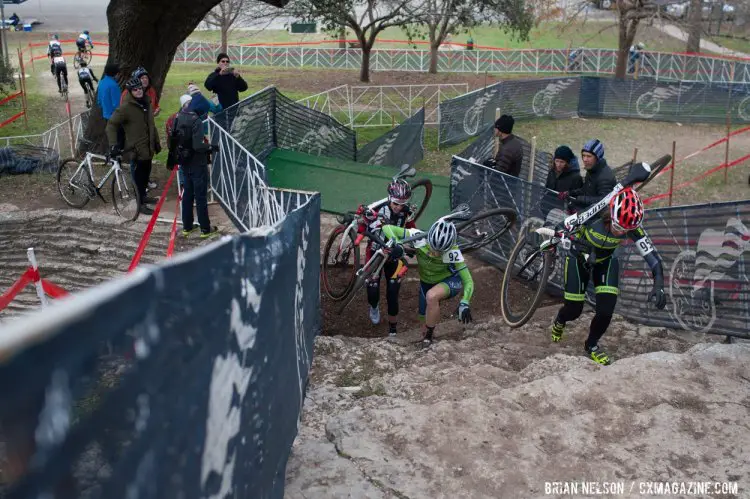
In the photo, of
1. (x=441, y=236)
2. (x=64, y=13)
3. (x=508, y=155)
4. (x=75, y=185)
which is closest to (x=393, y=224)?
(x=441, y=236)

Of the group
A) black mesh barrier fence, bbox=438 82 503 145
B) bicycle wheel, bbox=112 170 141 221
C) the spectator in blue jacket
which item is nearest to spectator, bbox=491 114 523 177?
bicycle wheel, bbox=112 170 141 221

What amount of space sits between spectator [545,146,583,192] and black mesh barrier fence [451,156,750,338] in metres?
0.15

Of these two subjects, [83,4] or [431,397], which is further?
[83,4]

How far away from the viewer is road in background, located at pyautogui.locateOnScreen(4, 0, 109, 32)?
40.5 meters

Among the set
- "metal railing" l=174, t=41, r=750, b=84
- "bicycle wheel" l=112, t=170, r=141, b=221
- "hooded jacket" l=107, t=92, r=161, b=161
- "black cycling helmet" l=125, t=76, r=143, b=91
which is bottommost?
"bicycle wheel" l=112, t=170, r=141, b=221

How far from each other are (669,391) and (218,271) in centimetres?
395

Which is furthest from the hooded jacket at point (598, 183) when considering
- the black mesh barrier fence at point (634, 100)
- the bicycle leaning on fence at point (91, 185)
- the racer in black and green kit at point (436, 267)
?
the black mesh barrier fence at point (634, 100)

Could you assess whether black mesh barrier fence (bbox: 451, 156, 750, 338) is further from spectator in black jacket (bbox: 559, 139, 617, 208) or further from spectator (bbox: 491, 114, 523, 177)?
spectator (bbox: 491, 114, 523, 177)

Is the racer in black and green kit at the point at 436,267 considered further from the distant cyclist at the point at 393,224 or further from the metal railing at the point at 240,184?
the metal railing at the point at 240,184

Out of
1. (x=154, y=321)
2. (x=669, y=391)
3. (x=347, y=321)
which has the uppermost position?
(x=154, y=321)

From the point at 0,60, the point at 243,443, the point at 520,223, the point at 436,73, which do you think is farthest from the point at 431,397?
the point at 436,73

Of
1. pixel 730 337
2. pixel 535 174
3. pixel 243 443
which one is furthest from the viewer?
pixel 535 174

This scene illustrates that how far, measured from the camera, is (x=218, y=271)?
279 cm

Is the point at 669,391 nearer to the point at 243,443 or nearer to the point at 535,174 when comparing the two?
the point at 243,443
